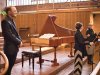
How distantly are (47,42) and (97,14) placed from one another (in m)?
7.02

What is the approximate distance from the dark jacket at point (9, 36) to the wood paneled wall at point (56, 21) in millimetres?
7919

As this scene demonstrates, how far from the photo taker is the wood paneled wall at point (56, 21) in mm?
11945

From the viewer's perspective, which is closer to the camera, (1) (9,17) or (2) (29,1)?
(1) (9,17)

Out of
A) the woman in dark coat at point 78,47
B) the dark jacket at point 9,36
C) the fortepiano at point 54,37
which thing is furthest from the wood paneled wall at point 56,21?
the dark jacket at point 9,36

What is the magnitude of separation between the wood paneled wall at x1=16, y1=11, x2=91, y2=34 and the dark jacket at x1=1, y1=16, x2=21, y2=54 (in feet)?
26.0

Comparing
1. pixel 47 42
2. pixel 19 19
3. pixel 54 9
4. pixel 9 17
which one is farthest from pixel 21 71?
pixel 19 19

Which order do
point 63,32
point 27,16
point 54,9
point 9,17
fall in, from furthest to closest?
point 27,16, point 54,9, point 63,32, point 9,17

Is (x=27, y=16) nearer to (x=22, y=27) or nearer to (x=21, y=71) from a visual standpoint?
(x=22, y=27)

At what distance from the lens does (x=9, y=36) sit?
410cm

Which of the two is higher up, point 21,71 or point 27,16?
point 27,16

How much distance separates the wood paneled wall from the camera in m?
11.9

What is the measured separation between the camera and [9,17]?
163 inches

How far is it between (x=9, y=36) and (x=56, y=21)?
8337 millimetres

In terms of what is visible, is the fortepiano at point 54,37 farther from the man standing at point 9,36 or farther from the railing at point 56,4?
the railing at point 56,4
